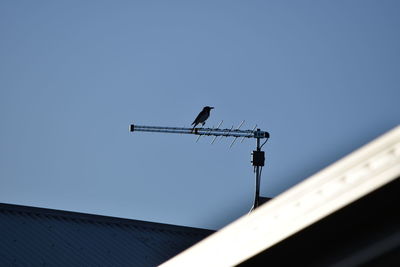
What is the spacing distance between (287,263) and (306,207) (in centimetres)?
24

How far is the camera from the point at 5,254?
45.5 feet

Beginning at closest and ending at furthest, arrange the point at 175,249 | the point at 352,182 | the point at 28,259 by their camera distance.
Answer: the point at 352,182, the point at 28,259, the point at 175,249

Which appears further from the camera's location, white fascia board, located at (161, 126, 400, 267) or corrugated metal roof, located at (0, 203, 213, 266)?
corrugated metal roof, located at (0, 203, 213, 266)

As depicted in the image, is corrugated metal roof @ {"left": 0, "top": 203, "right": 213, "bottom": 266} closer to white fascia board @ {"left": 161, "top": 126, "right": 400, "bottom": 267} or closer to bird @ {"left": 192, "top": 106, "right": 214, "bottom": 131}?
bird @ {"left": 192, "top": 106, "right": 214, "bottom": 131}

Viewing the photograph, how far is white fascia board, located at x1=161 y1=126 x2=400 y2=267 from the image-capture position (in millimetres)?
1924

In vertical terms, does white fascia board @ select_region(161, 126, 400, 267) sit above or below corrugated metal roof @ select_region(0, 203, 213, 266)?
below

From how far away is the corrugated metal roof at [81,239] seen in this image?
14.1 meters

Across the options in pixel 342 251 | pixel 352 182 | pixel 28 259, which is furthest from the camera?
pixel 28 259

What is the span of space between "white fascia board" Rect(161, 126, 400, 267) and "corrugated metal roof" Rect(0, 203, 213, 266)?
11.9 m

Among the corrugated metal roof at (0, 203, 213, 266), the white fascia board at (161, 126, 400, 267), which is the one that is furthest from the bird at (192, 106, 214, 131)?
the white fascia board at (161, 126, 400, 267)

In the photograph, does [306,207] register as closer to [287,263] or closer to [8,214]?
[287,263]

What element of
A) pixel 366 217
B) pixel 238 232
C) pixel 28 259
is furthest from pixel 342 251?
pixel 28 259

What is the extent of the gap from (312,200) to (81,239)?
12.8 m

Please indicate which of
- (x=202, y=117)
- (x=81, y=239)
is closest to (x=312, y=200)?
(x=81, y=239)
